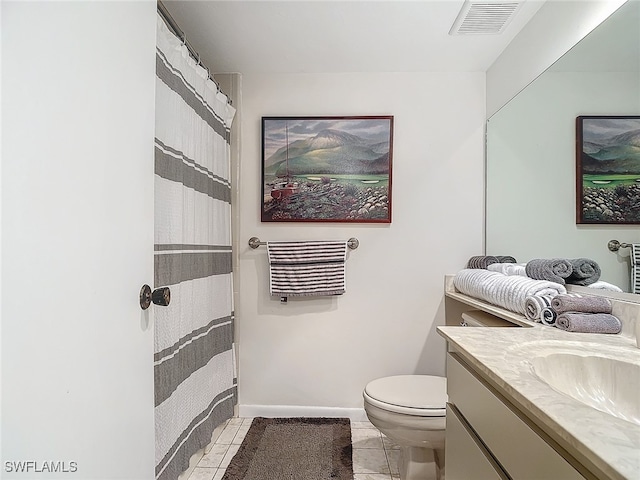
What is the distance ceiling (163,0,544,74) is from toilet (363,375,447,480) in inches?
63.4

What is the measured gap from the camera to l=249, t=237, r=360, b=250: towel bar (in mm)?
2322

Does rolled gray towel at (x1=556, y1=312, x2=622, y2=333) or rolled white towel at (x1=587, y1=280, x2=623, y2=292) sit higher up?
rolled white towel at (x1=587, y1=280, x2=623, y2=292)

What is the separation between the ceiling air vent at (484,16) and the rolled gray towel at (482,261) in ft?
3.47

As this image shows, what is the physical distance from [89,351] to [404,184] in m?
1.89

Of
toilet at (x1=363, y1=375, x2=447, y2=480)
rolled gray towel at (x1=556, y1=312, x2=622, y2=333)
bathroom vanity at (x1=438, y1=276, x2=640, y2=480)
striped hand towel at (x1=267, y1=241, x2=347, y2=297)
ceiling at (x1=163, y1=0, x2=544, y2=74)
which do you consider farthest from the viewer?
striped hand towel at (x1=267, y1=241, x2=347, y2=297)

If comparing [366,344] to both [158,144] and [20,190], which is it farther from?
[20,190]

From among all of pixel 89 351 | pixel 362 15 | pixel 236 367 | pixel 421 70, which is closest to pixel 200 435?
pixel 236 367

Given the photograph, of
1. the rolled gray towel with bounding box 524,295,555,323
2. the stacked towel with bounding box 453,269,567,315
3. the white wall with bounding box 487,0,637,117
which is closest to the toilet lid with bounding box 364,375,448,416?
the stacked towel with bounding box 453,269,567,315

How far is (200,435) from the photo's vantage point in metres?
1.81

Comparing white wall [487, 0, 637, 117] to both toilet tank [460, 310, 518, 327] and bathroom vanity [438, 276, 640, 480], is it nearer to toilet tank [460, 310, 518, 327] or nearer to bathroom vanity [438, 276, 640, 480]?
bathroom vanity [438, 276, 640, 480]

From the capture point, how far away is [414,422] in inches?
62.2

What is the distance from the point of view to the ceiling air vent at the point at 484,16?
1608 mm

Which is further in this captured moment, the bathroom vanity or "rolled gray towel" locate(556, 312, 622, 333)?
"rolled gray towel" locate(556, 312, 622, 333)

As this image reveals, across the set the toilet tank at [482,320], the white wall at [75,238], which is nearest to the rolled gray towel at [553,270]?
the toilet tank at [482,320]
